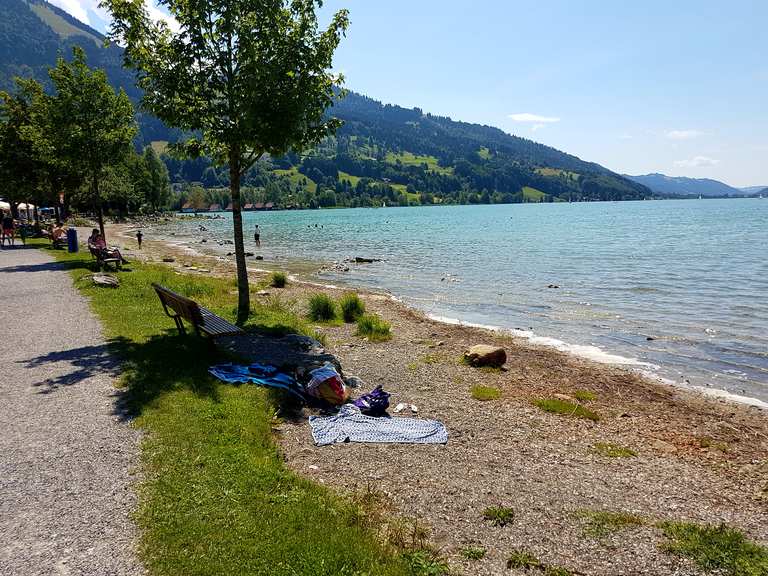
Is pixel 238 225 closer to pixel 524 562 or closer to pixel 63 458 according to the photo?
pixel 63 458

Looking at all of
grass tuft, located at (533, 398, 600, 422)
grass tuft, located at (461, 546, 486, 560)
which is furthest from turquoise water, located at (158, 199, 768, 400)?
grass tuft, located at (461, 546, 486, 560)

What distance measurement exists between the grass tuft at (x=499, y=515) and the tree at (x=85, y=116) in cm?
2494

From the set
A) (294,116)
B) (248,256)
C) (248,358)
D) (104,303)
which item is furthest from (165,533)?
(248,256)

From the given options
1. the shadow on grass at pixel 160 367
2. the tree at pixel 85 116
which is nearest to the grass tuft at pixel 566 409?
the shadow on grass at pixel 160 367

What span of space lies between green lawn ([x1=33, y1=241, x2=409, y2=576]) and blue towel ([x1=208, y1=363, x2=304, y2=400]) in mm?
314

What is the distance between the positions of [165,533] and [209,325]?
7355 millimetres

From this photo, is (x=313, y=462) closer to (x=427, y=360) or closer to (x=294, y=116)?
(x=427, y=360)

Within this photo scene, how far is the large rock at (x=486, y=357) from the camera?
48.7ft

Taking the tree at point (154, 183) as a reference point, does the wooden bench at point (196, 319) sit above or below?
below

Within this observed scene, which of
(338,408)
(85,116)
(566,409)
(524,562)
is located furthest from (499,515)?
(85,116)

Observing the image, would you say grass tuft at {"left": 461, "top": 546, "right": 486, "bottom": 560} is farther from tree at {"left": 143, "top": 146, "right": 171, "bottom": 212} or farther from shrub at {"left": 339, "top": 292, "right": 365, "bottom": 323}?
tree at {"left": 143, "top": 146, "right": 171, "bottom": 212}

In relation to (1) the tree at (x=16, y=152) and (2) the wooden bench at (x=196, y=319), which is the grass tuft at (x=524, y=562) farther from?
(1) the tree at (x=16, y=152)

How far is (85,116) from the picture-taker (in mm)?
24203

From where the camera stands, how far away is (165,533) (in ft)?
17.8
